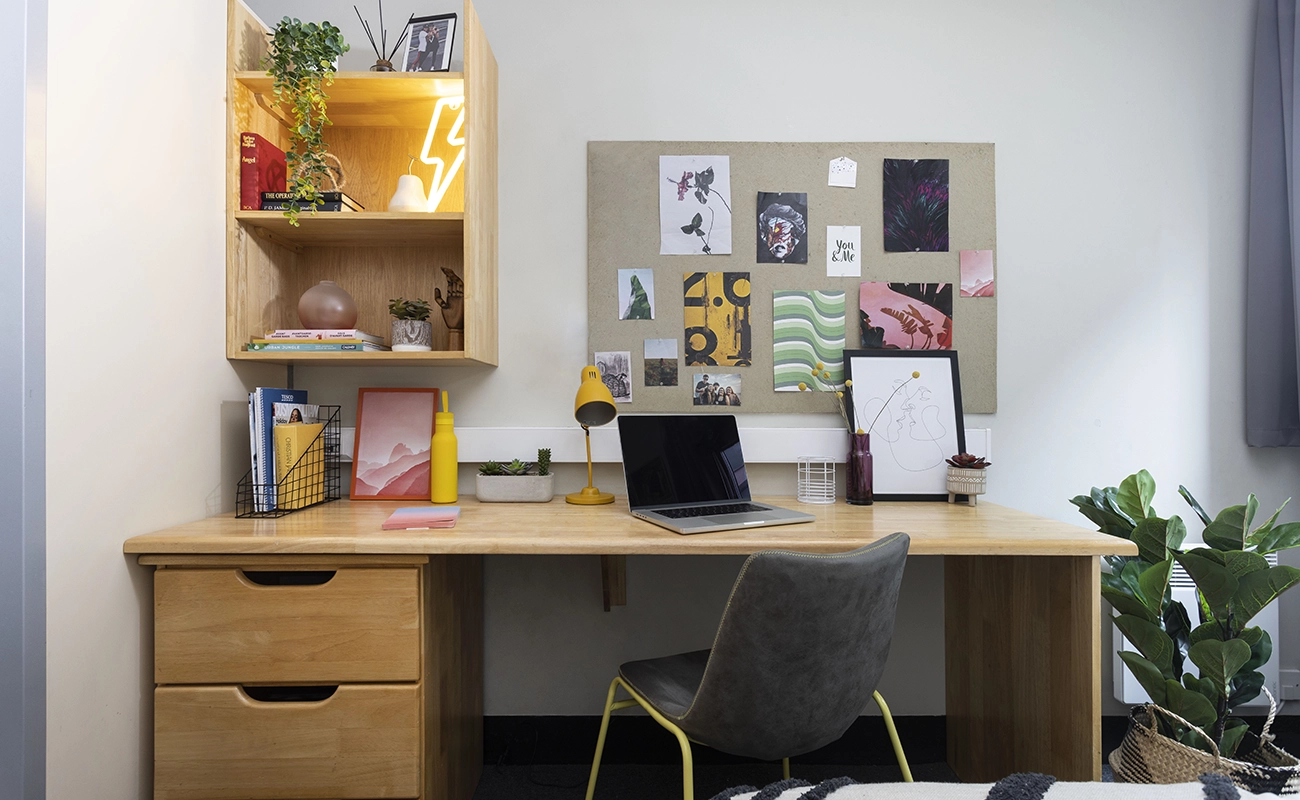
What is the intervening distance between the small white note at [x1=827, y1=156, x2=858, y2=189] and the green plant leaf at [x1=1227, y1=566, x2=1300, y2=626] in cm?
136

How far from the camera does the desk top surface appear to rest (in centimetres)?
126

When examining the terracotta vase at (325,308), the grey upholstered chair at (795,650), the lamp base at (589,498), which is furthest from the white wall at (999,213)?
the grey upholstered chair at (795,650)

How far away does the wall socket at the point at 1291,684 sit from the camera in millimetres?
1943

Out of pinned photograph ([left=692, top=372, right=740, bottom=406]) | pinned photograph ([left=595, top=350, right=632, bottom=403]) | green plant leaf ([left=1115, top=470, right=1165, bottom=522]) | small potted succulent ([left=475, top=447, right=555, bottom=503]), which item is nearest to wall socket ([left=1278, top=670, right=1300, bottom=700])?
green plant leaf ([left=1115, top=470, right=1165, bottom=522])

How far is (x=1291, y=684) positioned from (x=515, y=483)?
2408 millimetres

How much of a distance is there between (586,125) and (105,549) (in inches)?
62.1

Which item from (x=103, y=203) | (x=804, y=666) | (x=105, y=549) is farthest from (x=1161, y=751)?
(x=103, y=203)

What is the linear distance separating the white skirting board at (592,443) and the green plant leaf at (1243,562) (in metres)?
0.87

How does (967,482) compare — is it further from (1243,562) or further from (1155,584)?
(1243,562)

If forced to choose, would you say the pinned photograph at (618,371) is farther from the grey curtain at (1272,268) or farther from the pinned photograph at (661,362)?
the grey curtain at (1272,268)

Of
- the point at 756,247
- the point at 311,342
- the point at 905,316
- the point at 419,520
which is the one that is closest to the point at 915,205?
the point at 905,316

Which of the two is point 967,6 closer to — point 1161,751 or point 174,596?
point 1161,751

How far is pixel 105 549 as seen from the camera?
121 cm

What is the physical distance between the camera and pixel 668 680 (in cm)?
140
